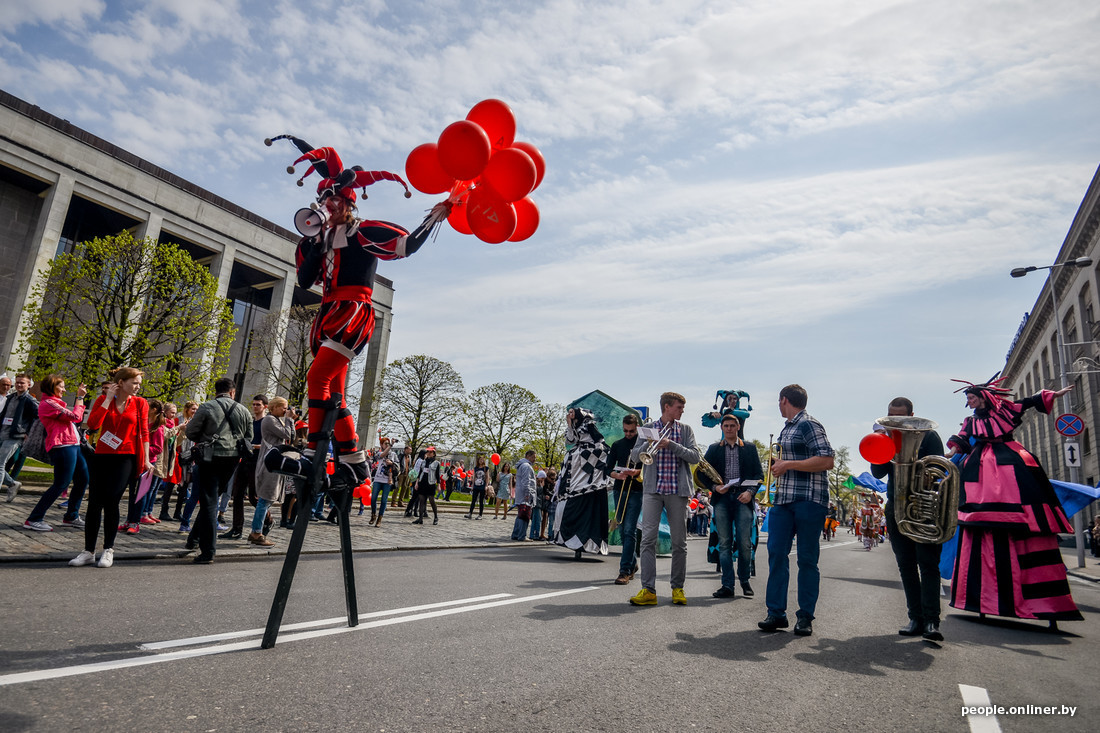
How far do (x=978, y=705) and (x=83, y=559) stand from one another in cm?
706

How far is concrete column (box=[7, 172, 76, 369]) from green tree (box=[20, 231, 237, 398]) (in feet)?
19.7

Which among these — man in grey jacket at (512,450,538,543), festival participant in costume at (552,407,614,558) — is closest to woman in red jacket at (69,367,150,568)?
festival participant in costume at (552,407,614,558)

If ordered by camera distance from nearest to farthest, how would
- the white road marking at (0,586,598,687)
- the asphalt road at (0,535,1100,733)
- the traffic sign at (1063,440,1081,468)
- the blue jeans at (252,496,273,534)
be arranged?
the asphalt road at (0,535,1100,733), the white road marking at (0,586,598,687), the blue jeans at (252,496,273,534), the traffic sign at (1063,440,1081,468)

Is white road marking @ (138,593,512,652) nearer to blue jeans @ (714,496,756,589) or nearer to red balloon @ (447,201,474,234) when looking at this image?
red balloon @ (447,201,474,234)

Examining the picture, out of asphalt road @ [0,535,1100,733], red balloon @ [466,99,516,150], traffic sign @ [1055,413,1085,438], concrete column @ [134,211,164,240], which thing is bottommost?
asphalt road @ [0,535,1100,733]

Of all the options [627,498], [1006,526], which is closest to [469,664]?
[1006,526]

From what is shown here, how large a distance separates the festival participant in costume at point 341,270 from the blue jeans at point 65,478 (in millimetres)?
6026

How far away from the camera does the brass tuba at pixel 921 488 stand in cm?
519

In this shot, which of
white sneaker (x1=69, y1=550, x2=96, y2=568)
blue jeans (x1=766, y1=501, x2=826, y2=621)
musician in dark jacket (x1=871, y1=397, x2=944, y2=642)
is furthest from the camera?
white sneaker (x1=69, y1=550, x2=96, y2=568)

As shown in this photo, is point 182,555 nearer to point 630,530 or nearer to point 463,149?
point 630,530

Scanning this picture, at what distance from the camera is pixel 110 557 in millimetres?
6102

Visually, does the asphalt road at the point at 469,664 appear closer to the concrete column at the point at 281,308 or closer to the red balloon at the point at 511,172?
the red balloon at the point at 511,172

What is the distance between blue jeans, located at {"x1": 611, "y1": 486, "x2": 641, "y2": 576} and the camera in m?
7.93

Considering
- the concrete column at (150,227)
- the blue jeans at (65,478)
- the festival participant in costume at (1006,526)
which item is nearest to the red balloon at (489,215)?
the festival participant in costume at (1006,526)
